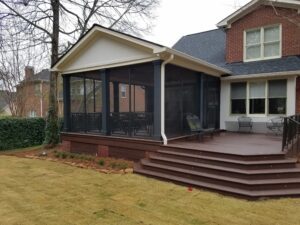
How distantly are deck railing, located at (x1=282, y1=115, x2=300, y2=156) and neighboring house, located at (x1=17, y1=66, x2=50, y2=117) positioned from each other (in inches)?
706

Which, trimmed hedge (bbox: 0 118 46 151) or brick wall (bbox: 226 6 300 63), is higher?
brick wall (bbox: 226 6 300 63)

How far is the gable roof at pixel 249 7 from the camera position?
10763 mm

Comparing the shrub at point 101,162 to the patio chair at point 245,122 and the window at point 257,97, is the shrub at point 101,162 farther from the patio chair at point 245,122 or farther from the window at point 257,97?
the window at point 257,97

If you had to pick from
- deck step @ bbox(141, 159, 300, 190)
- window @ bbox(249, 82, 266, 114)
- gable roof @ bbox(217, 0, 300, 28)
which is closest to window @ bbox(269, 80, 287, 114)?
window @ bbox(249, 82, 266, 114)

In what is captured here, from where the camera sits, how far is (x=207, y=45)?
50.2ft

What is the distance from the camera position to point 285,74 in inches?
405

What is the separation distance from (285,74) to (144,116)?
19.8ft

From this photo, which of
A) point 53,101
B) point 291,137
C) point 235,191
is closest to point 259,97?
point 291,137

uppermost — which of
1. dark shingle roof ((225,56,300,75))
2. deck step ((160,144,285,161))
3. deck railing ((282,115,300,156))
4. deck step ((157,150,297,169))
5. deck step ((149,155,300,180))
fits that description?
dark shingle roof ((225,56,300,75))

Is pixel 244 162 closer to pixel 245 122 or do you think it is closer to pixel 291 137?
pixel 291 137

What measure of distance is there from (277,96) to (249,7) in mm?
4228

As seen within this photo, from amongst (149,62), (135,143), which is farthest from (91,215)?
(149,62)

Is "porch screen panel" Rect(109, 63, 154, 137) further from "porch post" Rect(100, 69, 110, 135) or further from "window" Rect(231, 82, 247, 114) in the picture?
"window" Rect(231, 82, 247, 114)

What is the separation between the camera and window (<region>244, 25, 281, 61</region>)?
11.4 m
